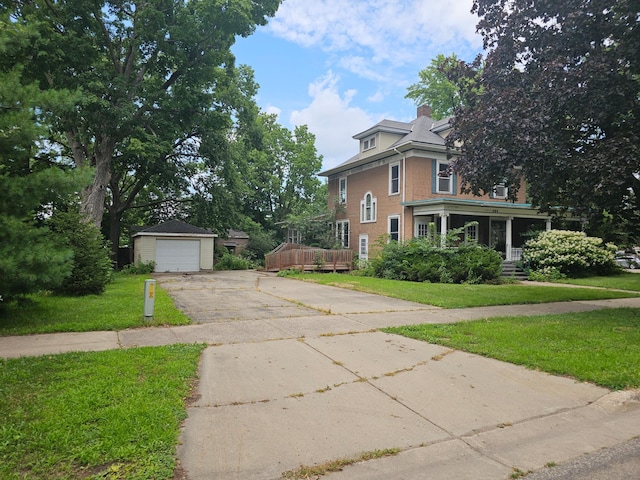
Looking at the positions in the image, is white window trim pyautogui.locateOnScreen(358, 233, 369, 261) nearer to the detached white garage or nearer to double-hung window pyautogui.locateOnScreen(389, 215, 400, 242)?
double-hung window pyautogui.locateOnScreen(389, 215, 400, 242)

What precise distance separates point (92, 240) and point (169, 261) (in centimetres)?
1501

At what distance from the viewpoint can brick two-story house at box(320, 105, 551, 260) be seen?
66.6ft

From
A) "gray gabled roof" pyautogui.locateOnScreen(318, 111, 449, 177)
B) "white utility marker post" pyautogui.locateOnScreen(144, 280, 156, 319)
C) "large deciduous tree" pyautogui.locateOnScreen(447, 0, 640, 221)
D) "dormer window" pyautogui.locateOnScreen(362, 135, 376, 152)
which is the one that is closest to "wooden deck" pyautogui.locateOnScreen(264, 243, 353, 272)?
"gray gabled roof" pyautogui.locateOnScreen(318, 111, 449, 177)

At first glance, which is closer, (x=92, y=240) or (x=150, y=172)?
(x=92, y=240)

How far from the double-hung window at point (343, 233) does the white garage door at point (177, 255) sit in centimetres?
943

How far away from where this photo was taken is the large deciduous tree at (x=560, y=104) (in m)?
7.88

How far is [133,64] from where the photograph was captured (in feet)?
62.2

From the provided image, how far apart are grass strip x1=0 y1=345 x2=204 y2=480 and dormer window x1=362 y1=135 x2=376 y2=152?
2077 cm

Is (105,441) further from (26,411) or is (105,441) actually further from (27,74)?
(27,74)

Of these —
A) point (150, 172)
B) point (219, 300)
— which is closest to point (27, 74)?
point (150, 172)

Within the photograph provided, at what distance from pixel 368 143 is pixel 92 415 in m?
22.9

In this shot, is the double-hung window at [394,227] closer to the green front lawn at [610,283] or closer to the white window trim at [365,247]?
the white window trim at [365,247]

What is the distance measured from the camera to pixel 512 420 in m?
3.68

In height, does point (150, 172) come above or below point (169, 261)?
above
